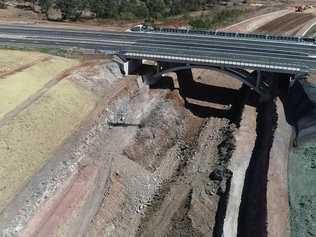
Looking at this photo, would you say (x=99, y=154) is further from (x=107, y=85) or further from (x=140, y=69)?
(x=140, y=69)

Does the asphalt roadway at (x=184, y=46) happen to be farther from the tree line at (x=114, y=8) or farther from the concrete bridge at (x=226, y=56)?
the tree line at (x=114, y=8)

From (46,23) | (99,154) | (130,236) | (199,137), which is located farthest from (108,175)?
(46,23)

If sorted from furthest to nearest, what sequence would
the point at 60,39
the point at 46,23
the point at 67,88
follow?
the point at 46,23 < the point at 60,39 < the point at 67,88

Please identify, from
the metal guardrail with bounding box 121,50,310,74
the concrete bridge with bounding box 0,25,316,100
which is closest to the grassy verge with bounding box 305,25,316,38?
the concrete bridge with bounding box 0,25,316,100

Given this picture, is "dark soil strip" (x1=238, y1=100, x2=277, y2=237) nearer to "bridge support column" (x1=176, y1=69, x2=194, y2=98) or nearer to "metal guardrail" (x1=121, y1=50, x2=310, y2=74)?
"metal guardrail" (x1=121, y1=50, x2=310, y2=74)

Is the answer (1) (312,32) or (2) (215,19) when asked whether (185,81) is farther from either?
(1) (312,32)

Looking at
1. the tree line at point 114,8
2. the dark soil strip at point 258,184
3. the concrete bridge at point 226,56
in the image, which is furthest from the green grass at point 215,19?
the dark soil strip at point 258,184

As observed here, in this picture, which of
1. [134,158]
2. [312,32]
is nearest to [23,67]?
[134,158]
